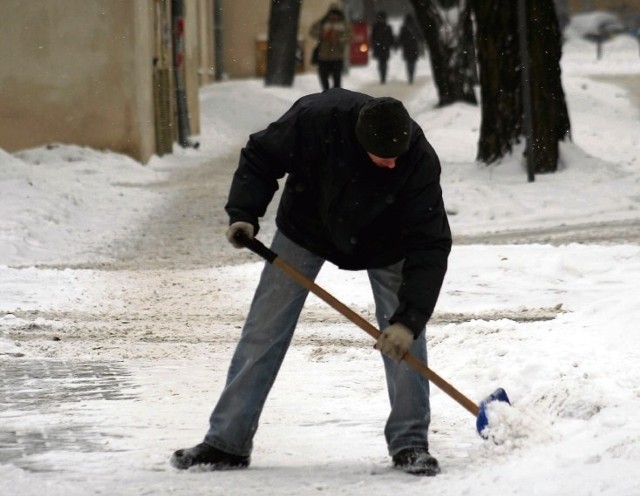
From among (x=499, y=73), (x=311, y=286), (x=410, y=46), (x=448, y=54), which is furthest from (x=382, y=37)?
(x=311, y=286)

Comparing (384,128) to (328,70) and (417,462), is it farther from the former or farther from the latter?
(328,70)

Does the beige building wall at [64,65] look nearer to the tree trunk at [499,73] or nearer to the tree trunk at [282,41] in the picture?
the tree trunk at [499,73]

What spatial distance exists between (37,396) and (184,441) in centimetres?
106

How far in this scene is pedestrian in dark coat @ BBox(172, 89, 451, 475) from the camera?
5.12m

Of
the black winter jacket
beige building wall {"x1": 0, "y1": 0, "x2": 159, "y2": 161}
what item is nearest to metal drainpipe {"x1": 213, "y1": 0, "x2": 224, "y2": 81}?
beige building wall {"x1": 0, "y1": 0, "x2": 159, "y2": 161}

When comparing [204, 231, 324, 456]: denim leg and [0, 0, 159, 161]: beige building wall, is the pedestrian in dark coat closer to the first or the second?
[204, 231, 324, 456]: denim leg

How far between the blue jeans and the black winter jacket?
18 cm

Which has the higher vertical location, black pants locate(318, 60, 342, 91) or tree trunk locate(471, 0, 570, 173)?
tree trunk locate(471, 0, 570, 173)

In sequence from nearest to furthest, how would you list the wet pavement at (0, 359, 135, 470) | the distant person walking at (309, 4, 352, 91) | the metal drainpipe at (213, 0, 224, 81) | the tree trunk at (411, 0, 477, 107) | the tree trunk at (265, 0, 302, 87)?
the wet pavement at (0, 359, 135, 470)
the tree trunk at (411, 0, 477, 107)
the distant person walking at (309, 4, 352, 91)
the tree trunk at (265, 0, 302, 87)
the metal drainpipe at (213, 0, 224, 81)

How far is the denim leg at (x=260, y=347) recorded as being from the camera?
5375mm

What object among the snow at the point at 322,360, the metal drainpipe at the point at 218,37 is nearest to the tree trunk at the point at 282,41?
the metal drainpipe at the point at 218,37

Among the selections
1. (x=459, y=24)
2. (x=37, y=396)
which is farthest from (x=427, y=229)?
(x=459, y=24)

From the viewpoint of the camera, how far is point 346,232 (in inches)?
204

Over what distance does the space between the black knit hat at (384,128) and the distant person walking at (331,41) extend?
2089cm
